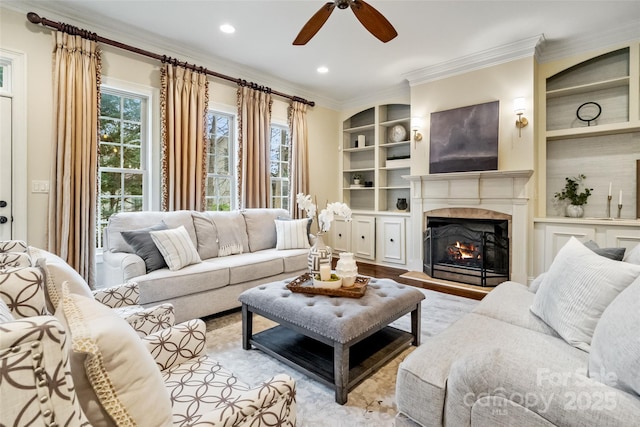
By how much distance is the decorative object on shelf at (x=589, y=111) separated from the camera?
3.75m

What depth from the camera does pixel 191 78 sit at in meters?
3.83

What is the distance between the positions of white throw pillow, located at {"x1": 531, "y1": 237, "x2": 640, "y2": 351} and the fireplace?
8.66 feet

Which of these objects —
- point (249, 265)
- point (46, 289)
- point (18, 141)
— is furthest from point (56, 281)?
point (18, 141)

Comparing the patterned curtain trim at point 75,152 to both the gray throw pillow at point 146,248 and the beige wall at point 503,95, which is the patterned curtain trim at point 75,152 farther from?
the beige wall at point 503,95

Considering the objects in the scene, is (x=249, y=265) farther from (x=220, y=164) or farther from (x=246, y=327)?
(x=220, y=164)

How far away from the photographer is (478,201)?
4.15 meters

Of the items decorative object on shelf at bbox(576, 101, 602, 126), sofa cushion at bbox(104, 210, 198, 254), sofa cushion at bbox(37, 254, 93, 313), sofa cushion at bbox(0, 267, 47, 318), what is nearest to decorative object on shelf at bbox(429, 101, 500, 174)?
decorative object on shelf at bbox(576, 101, 602, 126)

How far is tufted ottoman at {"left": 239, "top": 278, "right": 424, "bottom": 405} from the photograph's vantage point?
178cm

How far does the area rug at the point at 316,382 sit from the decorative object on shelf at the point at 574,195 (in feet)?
6.90

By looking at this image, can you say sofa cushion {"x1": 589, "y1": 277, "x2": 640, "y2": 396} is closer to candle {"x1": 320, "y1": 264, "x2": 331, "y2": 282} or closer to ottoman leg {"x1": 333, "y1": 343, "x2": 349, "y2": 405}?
ottoman leg {"x1": 333, "y1": 343, "x2": 349, "y2": 405}

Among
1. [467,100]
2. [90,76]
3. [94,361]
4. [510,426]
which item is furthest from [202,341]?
[467,100]

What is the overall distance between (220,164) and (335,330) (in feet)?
11.0

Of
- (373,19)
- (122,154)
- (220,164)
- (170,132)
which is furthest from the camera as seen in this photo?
(220,164)

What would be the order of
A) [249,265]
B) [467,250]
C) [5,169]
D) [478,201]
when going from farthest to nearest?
[467,250]
[478,201]
[249,265]
[5,169]
